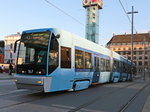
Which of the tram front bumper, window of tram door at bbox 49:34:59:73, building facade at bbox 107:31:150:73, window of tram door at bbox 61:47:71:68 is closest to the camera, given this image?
the tram front bumper

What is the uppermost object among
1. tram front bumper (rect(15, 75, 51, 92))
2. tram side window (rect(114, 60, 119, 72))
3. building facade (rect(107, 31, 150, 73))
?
building facade (rect(107, 31, 150, 73))

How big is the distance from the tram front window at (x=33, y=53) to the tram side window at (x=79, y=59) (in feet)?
8.92

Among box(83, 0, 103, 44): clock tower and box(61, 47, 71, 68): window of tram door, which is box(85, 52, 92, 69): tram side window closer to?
box(61, 47, 71, 68): window of tram door

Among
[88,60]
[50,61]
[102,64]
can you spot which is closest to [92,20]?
[102,64]

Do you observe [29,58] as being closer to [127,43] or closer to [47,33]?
[47,33]

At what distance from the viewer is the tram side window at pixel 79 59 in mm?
12821

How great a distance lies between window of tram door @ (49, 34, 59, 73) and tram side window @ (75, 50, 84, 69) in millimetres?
2137

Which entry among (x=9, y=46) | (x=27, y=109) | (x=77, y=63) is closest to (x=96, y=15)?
(x=9, y=46)

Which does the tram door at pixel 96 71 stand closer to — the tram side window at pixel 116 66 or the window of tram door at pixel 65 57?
the window of tram door at pixel 65 57

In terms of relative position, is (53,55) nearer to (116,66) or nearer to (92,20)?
(116,66)

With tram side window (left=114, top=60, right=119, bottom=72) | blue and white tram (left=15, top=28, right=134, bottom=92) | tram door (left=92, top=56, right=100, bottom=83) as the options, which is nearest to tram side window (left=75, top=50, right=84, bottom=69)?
blue and white tram (left=15, top=28, right=134, bottom=92)

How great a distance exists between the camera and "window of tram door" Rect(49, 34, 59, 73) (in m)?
10.4

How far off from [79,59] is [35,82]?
153 inches

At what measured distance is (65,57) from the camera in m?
A: 11.6
